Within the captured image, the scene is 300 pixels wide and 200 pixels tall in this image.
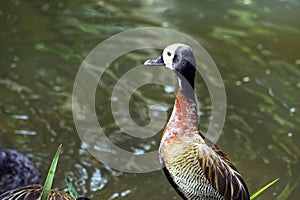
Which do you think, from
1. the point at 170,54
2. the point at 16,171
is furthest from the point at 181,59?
the point at 16,171

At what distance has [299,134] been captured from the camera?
681 centimetres

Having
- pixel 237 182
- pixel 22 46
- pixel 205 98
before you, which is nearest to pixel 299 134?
pixel 205 98

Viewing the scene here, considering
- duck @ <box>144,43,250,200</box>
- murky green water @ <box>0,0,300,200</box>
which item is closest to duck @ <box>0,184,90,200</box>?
duck @ <box>144,43,250,200</box>

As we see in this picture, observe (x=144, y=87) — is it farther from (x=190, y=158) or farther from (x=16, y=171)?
(x=190, y=158)

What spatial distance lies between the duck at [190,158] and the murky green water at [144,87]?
1229mm

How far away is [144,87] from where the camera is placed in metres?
7.59

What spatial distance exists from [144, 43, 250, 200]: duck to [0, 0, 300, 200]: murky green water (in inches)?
48.4

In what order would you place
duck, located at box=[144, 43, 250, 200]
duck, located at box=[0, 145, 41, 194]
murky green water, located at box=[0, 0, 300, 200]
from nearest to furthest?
duck, located at box=[144, 43, 250, 200] < duck, located at box=[0, 145, 41, 194] < murky green water, located at box=[0, 0, 300, 200]

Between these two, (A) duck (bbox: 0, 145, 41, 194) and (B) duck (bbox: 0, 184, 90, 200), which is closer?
(B) duck (bbox: 0, 184, 90, 200)

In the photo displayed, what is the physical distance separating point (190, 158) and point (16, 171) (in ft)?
6.44

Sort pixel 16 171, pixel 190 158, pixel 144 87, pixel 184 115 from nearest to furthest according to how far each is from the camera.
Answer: pixel 190 158 < pixel 184 115 < pixel 16 171 < pixel 144 87

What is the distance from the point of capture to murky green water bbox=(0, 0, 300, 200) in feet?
20.6

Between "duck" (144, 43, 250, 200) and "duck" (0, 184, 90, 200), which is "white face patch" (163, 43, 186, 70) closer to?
"duck" (144, 43, 250, 200)

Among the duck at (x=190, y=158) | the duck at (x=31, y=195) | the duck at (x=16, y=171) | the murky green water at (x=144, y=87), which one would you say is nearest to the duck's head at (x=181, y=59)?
the duck at (x=190, y=158)
